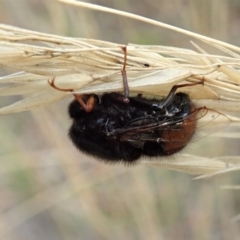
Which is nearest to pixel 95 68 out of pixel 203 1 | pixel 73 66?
pixel 73 66

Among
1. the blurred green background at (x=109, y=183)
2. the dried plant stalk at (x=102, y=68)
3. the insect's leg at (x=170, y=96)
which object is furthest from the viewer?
the blurred green background at (x=109, y=183)

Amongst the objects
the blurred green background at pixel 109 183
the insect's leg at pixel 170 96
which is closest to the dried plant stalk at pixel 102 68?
the insect's leg at pixel 170 96

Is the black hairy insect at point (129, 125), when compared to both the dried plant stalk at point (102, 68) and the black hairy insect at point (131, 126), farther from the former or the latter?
the dried plant stalk at point (102, 68)

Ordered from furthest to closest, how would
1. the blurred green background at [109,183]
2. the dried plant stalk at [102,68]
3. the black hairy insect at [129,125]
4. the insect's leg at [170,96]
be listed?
the blurred green background at [109,183], the black hairy insect at [129,125], the insect's leg at [170,96], the dried plant stalk at [102,68]

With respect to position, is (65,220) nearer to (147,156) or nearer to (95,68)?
(147,156)

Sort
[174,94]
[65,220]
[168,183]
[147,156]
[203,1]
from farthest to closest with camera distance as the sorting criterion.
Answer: [65,220] → [168,183] → [203,1] → [147,156] → [174,94]

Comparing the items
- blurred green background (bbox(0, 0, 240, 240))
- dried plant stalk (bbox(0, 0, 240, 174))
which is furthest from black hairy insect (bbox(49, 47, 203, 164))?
blurred green background (bbox(0, 0, 240, 240))
